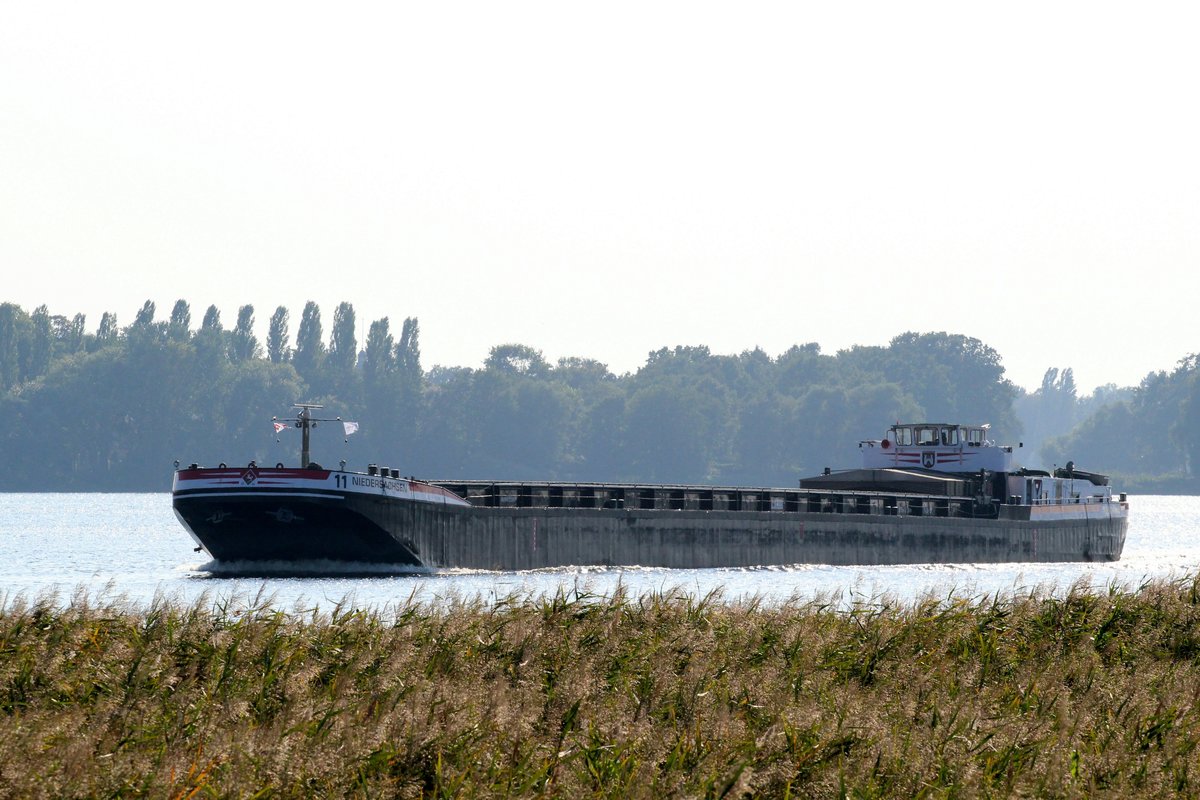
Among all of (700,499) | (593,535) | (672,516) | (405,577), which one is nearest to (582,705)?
(405,577)

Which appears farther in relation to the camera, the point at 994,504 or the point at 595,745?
the point at 994,504

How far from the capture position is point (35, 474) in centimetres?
18800

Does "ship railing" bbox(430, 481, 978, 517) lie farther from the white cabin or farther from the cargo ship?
the white cabin

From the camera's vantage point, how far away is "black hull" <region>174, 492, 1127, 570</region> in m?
44.1

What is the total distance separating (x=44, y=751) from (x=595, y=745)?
163 inches

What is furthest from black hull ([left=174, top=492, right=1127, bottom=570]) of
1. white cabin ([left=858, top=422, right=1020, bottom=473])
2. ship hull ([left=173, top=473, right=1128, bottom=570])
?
white cabin ([left=858, top=422, right=1020, bottom=473])

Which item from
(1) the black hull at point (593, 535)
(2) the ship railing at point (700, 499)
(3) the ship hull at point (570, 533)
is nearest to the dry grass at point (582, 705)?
(3) the ship hull at point (570, 533)

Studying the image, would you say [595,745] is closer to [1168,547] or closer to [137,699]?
[137,699]

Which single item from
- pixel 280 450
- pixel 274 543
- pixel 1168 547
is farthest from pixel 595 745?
pixel 280 450

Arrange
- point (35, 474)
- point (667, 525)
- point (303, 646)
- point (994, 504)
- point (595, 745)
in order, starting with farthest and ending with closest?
1. point (35, 474)
2. point (994, 504)
3. point (667, 525)
4. point (303, 646)
5. point (595, 745)

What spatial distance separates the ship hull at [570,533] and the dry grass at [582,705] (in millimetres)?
26036

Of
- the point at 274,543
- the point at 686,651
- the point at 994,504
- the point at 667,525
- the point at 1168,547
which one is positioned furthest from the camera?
the point at 1168,547

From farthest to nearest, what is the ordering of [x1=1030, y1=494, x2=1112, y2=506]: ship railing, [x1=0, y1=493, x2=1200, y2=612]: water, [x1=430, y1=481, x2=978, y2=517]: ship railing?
[x1=1030, y1=494, x2=1112, y2=506]: ship railing < [x1=430, y1=481, x2=978, y2=517]: ship railing < [x1=0, y1=493, x2=1200, y2=612]: water

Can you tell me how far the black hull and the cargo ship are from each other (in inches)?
2.0
